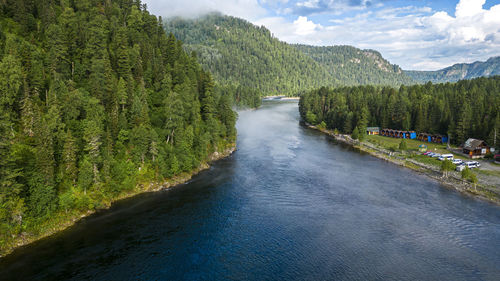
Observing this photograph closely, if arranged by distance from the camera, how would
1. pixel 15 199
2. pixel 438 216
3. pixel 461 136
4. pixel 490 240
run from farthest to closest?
pixel 461 136 → pixel 438 216 → pixel 490 240 → pixel 15 199

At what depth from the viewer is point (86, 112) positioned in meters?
51.4

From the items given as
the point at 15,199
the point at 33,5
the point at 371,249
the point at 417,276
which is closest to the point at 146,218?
the point at 15,199

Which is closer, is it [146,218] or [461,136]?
[146,218]

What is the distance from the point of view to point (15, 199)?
3541cm

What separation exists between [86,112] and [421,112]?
378 ft

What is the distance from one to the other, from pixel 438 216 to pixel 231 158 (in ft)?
157

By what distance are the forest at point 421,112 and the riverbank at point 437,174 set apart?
43.5 feet

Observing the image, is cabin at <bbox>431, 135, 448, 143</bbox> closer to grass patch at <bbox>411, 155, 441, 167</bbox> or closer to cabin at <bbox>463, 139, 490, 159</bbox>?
cabin at <bbox>463, 139, 490, 159</bbox>

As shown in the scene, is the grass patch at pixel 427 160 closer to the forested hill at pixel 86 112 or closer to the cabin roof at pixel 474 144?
the cabin roof at pixel 474 144

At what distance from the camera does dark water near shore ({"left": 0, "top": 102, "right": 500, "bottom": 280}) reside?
110 ft

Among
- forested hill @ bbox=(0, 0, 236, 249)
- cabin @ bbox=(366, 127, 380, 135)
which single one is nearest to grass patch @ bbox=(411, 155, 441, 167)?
cabin @ bbox=(366, 127, 380, 135)

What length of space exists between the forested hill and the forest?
6455cm

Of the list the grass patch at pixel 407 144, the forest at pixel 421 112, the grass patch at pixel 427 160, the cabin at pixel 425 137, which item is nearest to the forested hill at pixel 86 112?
the grass patch at pixel 427 160

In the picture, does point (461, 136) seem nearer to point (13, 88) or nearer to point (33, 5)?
point (13, 88)
